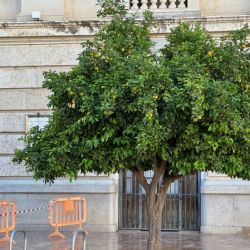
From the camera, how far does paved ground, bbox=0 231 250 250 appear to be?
40.6 ft

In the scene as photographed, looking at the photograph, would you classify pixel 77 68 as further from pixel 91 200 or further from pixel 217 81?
pixel 91 200

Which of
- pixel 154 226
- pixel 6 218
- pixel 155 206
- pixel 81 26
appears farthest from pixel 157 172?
A: pixel 81 26

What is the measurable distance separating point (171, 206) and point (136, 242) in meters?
2.27

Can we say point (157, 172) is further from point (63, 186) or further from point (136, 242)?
point (63, 186)

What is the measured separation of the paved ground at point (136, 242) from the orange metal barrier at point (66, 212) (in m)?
0.35

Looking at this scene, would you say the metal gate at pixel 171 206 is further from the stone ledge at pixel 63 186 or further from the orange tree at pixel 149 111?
the orange tree at pixel 149 111

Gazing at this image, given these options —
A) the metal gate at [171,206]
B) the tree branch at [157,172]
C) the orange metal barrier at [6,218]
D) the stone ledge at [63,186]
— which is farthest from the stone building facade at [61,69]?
the tree branch at [157,172]

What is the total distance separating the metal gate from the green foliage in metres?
6.46

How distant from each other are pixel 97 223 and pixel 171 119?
24.5 ft

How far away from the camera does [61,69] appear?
15336 millimetres

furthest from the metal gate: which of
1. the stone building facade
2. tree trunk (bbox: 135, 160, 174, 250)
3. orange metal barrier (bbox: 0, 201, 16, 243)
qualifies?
tree trunk (bbox: 135, 160, 174, 250)

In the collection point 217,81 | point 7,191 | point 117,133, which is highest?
point 217,81

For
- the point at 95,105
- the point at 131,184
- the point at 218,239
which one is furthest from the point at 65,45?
the point at 95,105

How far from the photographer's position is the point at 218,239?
44.1 feet
